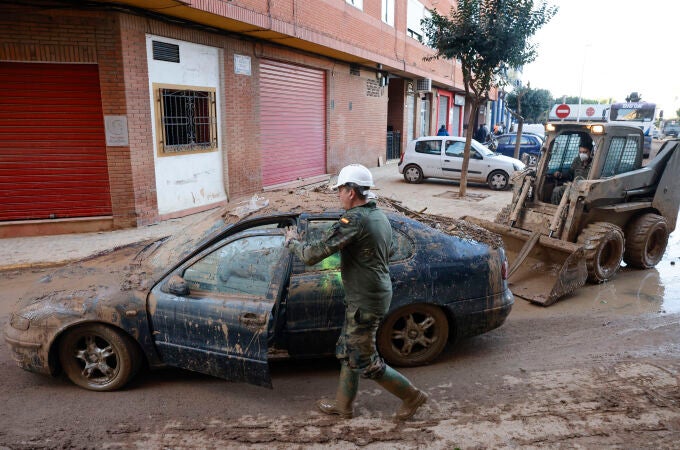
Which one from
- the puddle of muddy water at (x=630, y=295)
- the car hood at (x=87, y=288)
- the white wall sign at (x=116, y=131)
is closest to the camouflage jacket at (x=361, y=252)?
the car hood at (x=87, y=288)

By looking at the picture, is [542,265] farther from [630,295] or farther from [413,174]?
[413,174]

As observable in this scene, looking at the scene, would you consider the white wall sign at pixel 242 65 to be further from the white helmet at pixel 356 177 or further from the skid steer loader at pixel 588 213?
the white helmet at pixel 356 177

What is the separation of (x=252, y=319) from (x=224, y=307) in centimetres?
25

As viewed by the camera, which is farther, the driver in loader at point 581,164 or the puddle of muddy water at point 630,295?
the driver in loader at point 581,164

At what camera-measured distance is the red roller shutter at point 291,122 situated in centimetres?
1386

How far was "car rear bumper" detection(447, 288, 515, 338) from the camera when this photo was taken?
445cm

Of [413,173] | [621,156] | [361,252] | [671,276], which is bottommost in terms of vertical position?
[671,276]

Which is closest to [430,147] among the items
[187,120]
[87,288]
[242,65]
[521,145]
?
[521,145]

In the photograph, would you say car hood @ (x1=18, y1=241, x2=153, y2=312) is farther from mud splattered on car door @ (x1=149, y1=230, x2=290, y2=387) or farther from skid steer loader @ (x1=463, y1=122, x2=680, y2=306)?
skid steer loader @ (x1=463, y1=122, x2=680, y2=306)

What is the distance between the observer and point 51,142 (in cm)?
934

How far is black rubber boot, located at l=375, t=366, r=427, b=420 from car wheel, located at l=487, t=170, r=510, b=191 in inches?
519

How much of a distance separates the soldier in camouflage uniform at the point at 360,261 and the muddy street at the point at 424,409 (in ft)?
1.55

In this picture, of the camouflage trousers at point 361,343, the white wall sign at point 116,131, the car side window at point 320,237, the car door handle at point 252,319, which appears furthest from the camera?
the white wall sign at point 116,131

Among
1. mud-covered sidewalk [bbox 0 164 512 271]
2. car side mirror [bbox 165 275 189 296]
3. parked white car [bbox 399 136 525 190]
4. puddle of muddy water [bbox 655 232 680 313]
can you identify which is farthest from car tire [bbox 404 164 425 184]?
car side mirror [bbox 165 275 189 296]
